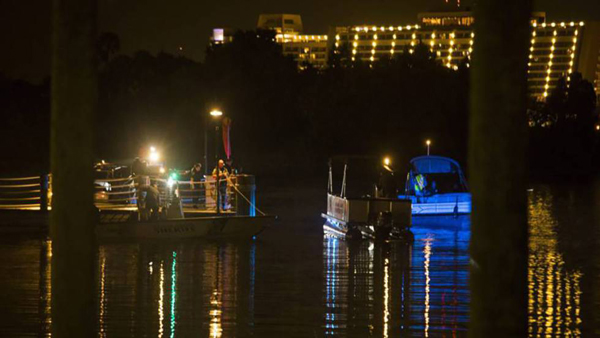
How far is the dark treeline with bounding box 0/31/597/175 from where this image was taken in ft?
230

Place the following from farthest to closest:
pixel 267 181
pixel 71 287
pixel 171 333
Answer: pixel 267 181
pixel 171 333
pixel 71 287

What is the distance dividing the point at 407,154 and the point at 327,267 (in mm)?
52572

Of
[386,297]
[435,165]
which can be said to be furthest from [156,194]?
[435,165]

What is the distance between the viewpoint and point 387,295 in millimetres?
14133

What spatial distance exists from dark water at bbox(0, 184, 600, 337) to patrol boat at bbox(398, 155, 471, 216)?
6.17 m

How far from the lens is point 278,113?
253 feet

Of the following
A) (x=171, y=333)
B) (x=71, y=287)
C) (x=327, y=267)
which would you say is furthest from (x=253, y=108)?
(x=71, y=287)

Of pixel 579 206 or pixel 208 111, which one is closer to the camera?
pixel 208 111

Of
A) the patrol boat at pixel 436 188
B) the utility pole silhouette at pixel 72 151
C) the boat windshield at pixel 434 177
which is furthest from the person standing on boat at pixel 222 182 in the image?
the utility pole silhouette at pixel 72 151

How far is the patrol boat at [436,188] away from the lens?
31.8 m

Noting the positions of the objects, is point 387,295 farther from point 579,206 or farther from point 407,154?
point 407,154

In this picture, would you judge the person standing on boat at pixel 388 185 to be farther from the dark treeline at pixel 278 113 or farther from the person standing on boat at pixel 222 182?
the dark treeline at pixel 278 113

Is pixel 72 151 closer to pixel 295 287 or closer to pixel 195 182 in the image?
pixel 295 287

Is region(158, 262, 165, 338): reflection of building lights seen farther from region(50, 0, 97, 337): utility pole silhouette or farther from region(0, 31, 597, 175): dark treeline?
region(0, 31, 597, 175): dark treeline
